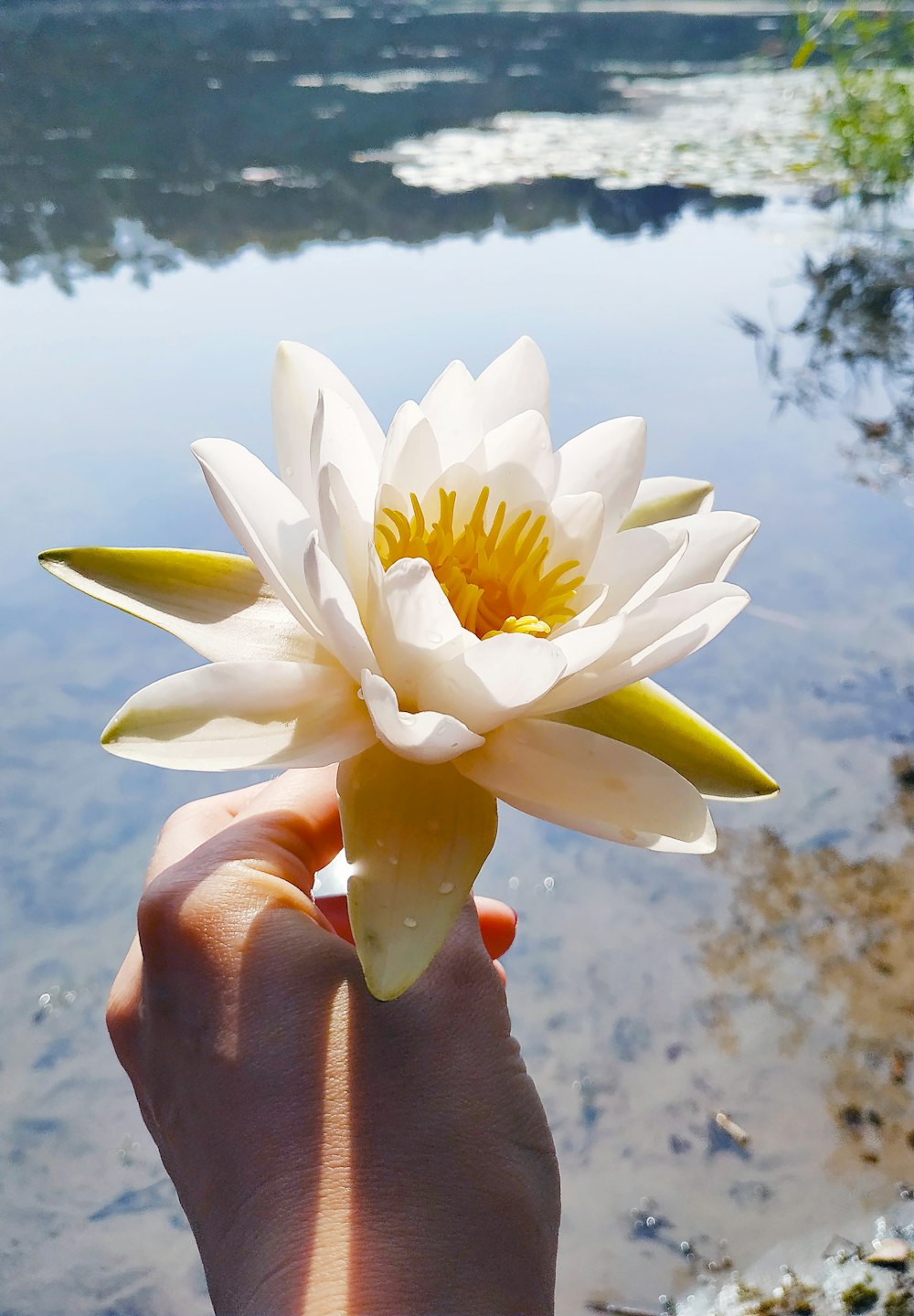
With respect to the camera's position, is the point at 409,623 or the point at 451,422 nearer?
the point at 409,623

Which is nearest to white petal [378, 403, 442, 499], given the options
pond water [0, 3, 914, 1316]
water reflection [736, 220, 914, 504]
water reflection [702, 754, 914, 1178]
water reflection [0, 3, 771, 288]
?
pond water [0, 3, 914, 1316]

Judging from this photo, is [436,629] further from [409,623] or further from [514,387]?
[514,387]

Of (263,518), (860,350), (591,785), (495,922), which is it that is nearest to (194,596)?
(263,518)

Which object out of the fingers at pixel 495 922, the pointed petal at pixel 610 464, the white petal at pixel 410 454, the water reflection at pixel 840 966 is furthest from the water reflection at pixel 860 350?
the white petal at pixel 410 454

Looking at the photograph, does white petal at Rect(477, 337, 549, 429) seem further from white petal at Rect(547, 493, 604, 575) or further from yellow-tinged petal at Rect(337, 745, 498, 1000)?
yellow-tinged petal at Rect(337, 745, 498, 1000)

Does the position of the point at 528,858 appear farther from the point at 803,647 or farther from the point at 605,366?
the point at 605,366

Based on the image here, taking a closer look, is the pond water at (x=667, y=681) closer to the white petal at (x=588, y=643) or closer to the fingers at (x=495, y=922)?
the fingers at (x=495, y=922)
